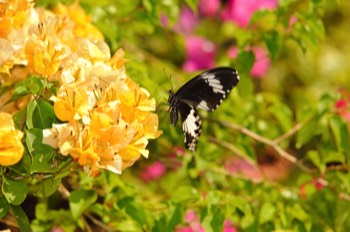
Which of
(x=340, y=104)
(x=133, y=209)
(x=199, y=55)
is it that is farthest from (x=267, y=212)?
(x=199, y=55)

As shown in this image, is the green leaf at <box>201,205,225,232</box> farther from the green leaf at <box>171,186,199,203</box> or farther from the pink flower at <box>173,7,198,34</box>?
the pink flower at <box>173,7,198,34</box>

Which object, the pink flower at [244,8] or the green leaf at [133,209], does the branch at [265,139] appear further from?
the pink flower at [244,8]

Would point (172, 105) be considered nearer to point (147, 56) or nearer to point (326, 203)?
point (326, 203)

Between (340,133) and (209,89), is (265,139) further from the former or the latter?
(209,89)

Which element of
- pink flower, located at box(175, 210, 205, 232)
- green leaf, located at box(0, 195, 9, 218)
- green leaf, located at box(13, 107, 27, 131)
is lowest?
pink flower, located at box(175, 210, 205, 232)

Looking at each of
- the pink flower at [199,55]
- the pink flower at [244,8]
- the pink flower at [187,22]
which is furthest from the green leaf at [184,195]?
the pink flower at [187,22]

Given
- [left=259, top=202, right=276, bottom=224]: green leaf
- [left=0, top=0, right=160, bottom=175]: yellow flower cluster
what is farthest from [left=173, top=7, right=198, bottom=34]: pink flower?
[left=0, top=0, right=160, bottom=175]: yellow flower cluster

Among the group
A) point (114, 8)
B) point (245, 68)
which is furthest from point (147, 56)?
point (245, 68)
